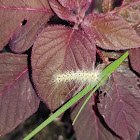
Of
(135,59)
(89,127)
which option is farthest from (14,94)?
(135,59)

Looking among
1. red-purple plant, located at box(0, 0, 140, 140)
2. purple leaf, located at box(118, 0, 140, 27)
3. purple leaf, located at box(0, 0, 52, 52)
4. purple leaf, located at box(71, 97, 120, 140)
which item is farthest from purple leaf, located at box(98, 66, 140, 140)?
purple leaf, located at box(0, 0, 52, 52)

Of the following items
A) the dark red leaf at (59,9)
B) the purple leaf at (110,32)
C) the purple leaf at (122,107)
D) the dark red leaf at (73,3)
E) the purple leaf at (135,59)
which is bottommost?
the purple leaf at (122,107)

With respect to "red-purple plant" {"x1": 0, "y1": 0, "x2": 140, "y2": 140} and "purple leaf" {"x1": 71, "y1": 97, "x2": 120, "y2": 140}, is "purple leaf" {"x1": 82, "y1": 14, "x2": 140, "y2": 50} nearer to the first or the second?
"red-purple plant" {"x1": 0, "y1": 0, "x2": 140, "y2": 140}

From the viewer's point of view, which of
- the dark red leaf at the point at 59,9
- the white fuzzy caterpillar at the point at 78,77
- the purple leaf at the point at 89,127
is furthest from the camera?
the purple leaf at the point at 89,127

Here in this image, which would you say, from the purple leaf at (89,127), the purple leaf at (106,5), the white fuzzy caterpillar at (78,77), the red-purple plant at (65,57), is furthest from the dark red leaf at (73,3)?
the purple leaf at (89,127)

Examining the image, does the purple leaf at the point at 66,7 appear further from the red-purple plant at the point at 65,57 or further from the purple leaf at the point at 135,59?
the purple leaf at the point at 135,59

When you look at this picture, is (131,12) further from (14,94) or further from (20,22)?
(14,94)

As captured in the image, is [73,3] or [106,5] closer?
[73,3]
